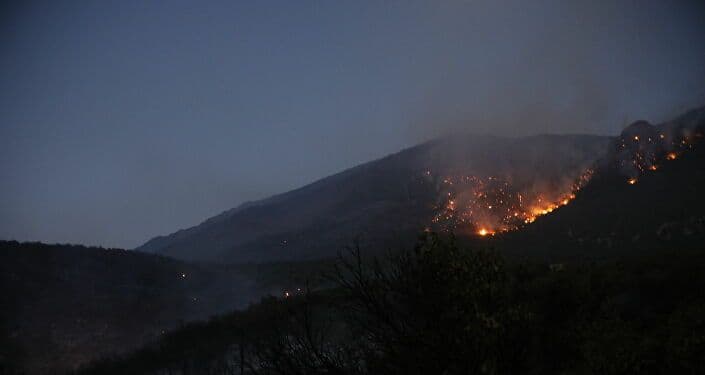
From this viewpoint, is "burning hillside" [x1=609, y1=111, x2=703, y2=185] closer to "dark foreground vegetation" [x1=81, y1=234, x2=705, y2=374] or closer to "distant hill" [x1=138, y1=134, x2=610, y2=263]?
"distant hill" [x1=138, y1=134, x2=610, y2=263]

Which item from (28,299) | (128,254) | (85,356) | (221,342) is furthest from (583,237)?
(128,254)

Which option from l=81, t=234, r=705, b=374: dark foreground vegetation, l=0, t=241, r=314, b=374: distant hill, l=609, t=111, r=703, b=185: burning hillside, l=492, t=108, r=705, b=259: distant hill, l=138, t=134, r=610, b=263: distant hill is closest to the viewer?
l=81, t=234, r=705, b=374: dark foreground vegetation

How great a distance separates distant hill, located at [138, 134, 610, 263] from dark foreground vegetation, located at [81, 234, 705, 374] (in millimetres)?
80826

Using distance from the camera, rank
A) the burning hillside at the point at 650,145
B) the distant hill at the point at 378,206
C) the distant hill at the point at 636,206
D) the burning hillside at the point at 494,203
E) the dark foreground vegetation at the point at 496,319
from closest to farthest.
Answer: the dark foreground vegetation at the point at 496,319
the distant hill at the point at 636,206
the burning hillside at the point at 650,145
the burning hillside at the point at 494,203
the distant hill at the point at 378,206

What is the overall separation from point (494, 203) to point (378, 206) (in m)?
54.2

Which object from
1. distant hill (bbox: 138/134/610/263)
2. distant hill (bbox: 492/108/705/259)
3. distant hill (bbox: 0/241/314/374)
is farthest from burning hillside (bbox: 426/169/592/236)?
distant hill (bbox: 0/241/314/374)

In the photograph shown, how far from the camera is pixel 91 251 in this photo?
76.9 meters

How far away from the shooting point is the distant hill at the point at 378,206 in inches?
4897

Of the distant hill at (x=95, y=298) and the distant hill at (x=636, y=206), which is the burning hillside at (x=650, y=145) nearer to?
the distant hill at (x=636, y=206)

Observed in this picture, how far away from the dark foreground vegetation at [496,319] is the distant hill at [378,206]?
265 ft

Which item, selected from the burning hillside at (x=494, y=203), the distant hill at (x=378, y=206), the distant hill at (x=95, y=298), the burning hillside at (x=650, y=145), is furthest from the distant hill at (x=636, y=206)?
the distant hill at (x=95, y=298)

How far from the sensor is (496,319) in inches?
309

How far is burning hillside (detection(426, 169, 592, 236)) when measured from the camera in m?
80.4

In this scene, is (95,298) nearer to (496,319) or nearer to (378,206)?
(496,319)
